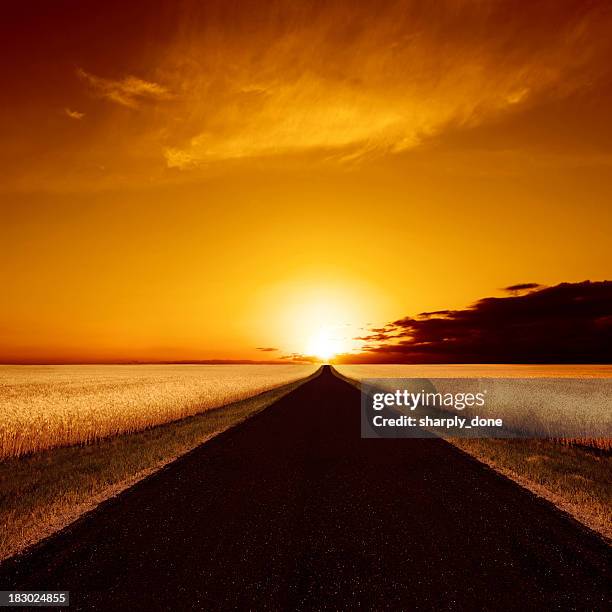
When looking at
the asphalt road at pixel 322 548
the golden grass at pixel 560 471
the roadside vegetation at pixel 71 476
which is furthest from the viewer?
the golden grass at pixel 560 471

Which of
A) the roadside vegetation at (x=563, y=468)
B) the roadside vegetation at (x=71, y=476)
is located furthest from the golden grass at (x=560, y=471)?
the roadside vegetation at (x=71, y=476)

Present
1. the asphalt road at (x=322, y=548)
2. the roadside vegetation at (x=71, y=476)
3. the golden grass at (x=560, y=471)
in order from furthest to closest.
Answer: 1. the golden grass at (x=560, y=471)
2. the roadside vegetation at (x=71, y=476)
3. the asphalt road at (x=322, y=548)

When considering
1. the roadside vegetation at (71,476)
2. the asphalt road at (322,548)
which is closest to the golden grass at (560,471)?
the asphalt road at (322,548)

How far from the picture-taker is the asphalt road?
451 centimetres

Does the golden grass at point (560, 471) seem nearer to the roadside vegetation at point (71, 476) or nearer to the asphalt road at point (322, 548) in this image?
the asphalt road at point (322, 548)

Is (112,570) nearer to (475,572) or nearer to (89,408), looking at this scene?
(475,572)

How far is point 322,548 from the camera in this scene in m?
5.61

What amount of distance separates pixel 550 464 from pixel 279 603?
29.3ft

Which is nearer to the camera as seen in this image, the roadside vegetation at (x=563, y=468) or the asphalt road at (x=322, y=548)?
the asphalt road at (x=322, y=548)

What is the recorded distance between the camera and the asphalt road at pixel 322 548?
4.51 m

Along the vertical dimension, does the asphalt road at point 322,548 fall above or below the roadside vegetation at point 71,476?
above

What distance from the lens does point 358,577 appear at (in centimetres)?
488

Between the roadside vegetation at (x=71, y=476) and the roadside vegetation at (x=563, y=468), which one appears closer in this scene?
the roadside vegetation at (x=71, y=476)

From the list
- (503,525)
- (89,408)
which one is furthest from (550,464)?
(89,408)
